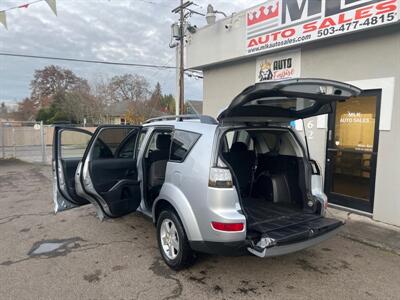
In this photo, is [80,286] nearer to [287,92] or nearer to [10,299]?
[10,299]

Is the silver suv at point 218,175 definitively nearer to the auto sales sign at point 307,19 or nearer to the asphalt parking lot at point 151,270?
the asphalt parking lot at point 151,270

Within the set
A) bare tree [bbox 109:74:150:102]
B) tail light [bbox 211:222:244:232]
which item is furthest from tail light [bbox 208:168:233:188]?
bare tree [bbox 109:74:150:102]

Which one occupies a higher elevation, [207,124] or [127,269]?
[207,124]

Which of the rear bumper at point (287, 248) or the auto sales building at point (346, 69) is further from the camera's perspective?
the auto sales building at point (346, 69)

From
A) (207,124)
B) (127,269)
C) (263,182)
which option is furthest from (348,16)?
(127,269)

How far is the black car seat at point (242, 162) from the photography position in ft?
13.3

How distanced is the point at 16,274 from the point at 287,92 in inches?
139

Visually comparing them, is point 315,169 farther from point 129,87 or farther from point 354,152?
point 129,87

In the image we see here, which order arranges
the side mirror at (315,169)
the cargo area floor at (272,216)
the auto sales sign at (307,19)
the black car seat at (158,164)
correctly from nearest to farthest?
the cargo area floor at (272,216)
the side mirror at (315,169)
the black car seat at (158,164)
the auto sales sign at (307,19)

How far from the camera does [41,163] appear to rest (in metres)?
12.8

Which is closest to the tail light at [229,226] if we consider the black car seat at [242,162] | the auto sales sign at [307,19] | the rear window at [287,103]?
the rear window at [287,103]

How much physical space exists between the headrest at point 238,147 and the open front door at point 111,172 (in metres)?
1.48

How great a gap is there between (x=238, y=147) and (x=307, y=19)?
333cm

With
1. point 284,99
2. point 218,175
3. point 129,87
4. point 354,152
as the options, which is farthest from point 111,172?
point 129,87
